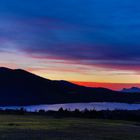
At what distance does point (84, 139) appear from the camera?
36.8 metres

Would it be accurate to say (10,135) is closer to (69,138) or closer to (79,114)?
(69,138)

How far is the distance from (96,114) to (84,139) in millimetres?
47997

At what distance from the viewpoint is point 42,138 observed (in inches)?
1459

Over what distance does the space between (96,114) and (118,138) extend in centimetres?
4519

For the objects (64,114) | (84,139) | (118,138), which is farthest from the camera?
(64,114)

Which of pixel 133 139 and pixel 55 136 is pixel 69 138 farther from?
pixel 133 139

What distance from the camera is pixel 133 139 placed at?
1542 inches

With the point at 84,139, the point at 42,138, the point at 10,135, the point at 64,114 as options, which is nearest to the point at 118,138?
the point at 84,139

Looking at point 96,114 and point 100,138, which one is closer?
point 100,138

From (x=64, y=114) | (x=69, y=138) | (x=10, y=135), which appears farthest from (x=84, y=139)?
(x=64, y=114)

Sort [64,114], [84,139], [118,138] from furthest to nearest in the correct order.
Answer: [64,114] → [118,138] → [84,139]

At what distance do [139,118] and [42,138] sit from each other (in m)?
49.4

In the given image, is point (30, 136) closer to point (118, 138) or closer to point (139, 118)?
point (118, 138)

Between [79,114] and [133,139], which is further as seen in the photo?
[79,114]
